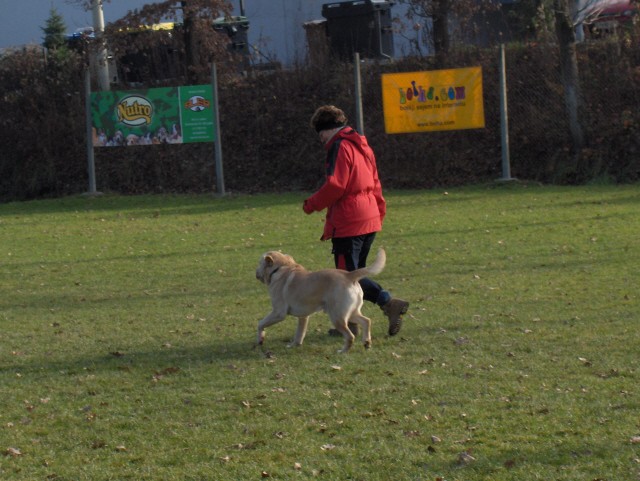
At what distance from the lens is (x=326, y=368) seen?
7359mm

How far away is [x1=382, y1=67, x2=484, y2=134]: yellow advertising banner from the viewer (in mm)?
19891

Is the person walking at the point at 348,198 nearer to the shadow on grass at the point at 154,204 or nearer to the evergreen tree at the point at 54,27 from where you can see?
the shadow on grass at the point at 154,204

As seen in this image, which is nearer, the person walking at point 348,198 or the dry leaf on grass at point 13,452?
the dry leaf on grass at point 13,452

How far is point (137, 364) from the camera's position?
25.5 feet

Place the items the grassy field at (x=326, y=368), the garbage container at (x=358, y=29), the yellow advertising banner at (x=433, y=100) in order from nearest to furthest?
the grassy field at (x=326, y=368) < the yellow advertising banner at (x=433, y=100) < the garbage container at (x=358, y=29)

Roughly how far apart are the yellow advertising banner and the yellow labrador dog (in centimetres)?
1242

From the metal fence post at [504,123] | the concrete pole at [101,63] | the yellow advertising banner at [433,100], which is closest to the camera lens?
the metal fence post at [504,123]

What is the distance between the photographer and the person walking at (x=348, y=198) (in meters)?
8.07

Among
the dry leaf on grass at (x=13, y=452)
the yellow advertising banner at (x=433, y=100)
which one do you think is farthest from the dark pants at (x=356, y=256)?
the yellow advertising banner at (x=433, y=100)

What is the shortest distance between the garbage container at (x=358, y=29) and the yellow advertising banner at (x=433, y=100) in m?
3.49

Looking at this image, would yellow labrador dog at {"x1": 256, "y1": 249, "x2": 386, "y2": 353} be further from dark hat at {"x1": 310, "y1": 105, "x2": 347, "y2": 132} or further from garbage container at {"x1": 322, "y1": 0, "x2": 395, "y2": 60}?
garbage container at {"x1": 322, "y1": 0, "x2": 395, "y2": 60}

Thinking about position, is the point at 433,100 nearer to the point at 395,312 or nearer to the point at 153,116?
the point at 153,116

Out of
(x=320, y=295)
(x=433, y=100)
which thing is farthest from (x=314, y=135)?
(x=320, y=295)

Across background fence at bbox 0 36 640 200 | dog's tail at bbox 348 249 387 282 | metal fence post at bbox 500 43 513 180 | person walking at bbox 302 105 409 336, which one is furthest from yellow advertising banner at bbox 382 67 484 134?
dog's tail at bbox 348 249 387 282
